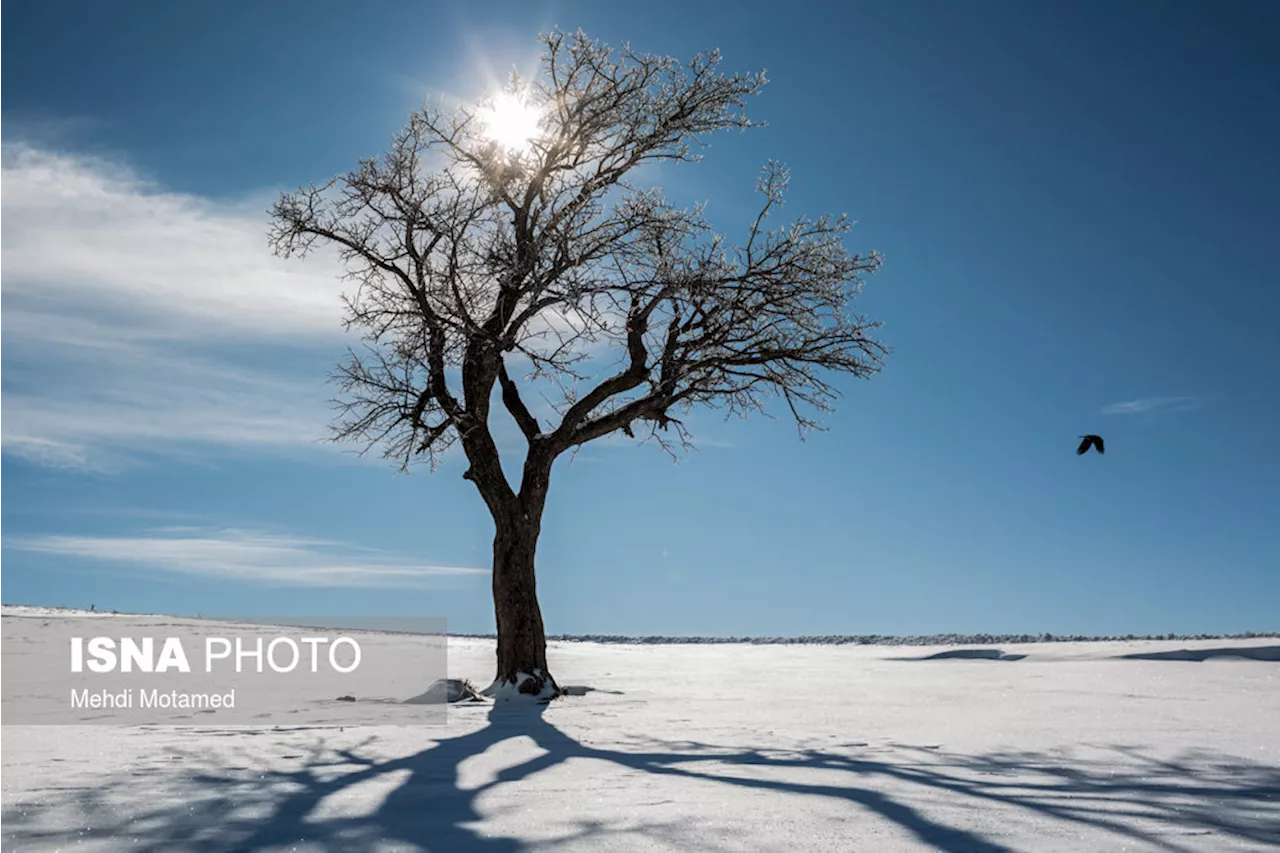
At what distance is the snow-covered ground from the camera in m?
3.52

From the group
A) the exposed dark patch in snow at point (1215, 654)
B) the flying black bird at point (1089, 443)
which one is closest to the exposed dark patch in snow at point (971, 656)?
the exposed dark patch in snow at point (1215, 654)

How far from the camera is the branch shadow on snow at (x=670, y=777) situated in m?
3.51

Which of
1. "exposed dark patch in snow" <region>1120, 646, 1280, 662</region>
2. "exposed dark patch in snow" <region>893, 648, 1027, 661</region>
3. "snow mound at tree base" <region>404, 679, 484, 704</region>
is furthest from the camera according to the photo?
"exposed dark patch in snow" <region>893, 648, 1027, 661</region>

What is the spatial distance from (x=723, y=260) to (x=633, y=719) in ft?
21.8

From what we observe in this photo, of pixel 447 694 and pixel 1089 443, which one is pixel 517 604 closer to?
pixel 447 694

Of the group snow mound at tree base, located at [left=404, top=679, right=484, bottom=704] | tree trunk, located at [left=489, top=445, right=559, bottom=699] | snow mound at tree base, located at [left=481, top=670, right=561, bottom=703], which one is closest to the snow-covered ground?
snow mound at tree base, located at [left=404, top=679, right=484, bottom=704]

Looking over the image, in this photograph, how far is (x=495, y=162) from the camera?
13281 millimetres

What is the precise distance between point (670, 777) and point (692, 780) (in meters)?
0.15

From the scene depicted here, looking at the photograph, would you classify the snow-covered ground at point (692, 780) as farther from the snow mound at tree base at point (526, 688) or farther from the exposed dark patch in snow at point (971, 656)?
the exposed dark patch in snow at point (971, 656)

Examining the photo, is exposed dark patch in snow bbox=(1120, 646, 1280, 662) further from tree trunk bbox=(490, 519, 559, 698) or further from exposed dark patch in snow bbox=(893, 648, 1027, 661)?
tree trunk bbox=(490, 519, 559, 698)

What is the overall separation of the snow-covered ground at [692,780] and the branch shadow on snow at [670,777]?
17 millimetres

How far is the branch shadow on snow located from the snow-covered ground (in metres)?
0.02

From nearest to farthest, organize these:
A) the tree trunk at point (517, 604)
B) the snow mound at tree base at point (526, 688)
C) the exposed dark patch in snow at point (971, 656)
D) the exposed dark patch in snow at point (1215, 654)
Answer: the snow mound at tree base at point (526, 688) < the tree trunk at point (517, 604) < the exposed dark patch in snow at point (1215, 654) < the exposed dark patch in snow at point (971, 656)

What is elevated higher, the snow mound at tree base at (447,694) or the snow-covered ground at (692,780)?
the snow-covered ground at (692,780)
